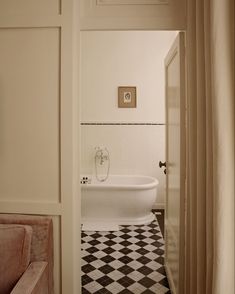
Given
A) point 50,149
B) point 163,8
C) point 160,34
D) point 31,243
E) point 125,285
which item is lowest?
point 125,285

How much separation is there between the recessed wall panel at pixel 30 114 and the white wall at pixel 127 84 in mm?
2797

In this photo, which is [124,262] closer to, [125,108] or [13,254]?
[13,254]

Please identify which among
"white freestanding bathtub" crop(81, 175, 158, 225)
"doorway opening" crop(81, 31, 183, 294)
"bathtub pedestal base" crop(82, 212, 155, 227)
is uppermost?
"doorway opening" crop(81, 31, 183, 294)

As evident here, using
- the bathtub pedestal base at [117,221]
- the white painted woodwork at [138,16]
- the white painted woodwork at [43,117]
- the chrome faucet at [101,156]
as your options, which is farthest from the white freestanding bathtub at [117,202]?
the white painted woodwork at [138,16]

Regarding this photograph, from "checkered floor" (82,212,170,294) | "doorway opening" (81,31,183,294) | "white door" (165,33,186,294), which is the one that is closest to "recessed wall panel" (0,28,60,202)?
"white door" (165,33,186,294)

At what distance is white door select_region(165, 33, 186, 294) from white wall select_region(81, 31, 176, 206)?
2.02m

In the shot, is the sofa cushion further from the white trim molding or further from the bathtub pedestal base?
the bathtub pedestal base

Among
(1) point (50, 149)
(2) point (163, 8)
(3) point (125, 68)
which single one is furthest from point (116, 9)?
(3) point (125, 68)

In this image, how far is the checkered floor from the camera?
252cm

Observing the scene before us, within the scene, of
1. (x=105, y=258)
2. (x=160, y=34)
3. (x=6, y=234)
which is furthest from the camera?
(x=160, y=34)

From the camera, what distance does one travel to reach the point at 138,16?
76.7 inches

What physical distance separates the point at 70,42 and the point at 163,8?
703mm

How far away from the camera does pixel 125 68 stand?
4.69 meters

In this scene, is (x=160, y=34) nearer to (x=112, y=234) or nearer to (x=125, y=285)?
(x=112, y=234)
